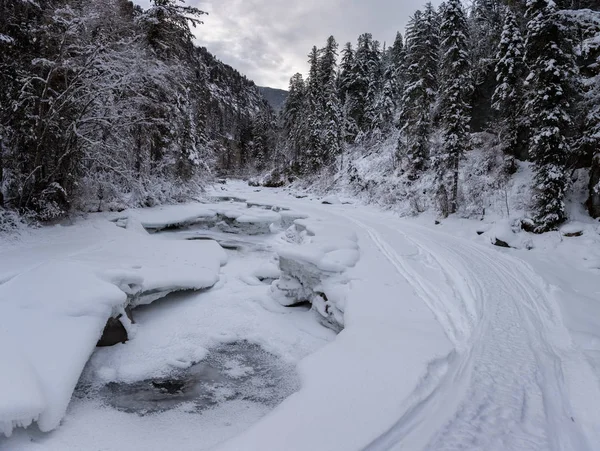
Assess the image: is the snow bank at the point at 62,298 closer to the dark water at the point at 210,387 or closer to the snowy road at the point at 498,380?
the dark water at the point at 210,387

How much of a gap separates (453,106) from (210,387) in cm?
1544

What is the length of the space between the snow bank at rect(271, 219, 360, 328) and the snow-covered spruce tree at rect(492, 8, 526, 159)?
40.2ft

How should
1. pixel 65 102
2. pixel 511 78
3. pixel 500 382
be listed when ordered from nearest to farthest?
pixel 500 382
pixel 65 102
pixel 511 78

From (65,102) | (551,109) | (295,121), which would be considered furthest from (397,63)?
(65,102)

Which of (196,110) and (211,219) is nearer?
(211,219)

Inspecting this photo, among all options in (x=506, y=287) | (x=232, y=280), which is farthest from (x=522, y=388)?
(x=232, y=280)

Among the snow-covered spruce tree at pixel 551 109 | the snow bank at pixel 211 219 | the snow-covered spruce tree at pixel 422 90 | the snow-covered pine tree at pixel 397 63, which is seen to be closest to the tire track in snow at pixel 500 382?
the snow-covered spruce tree at pixel 551 109

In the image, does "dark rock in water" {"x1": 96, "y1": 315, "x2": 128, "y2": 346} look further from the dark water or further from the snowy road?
the snowy road

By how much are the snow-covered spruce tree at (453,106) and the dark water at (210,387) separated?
13.2 m

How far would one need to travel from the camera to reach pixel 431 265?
824cm

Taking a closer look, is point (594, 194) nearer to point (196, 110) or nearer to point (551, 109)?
point (551, 109)

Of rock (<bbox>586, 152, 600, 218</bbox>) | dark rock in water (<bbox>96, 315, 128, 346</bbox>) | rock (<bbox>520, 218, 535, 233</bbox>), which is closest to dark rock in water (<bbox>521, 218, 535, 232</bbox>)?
rock (<bbox>520, 218, 535, 233</bbox>)

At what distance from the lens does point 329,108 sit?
108 feet

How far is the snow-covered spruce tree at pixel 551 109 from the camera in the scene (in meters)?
10.8
